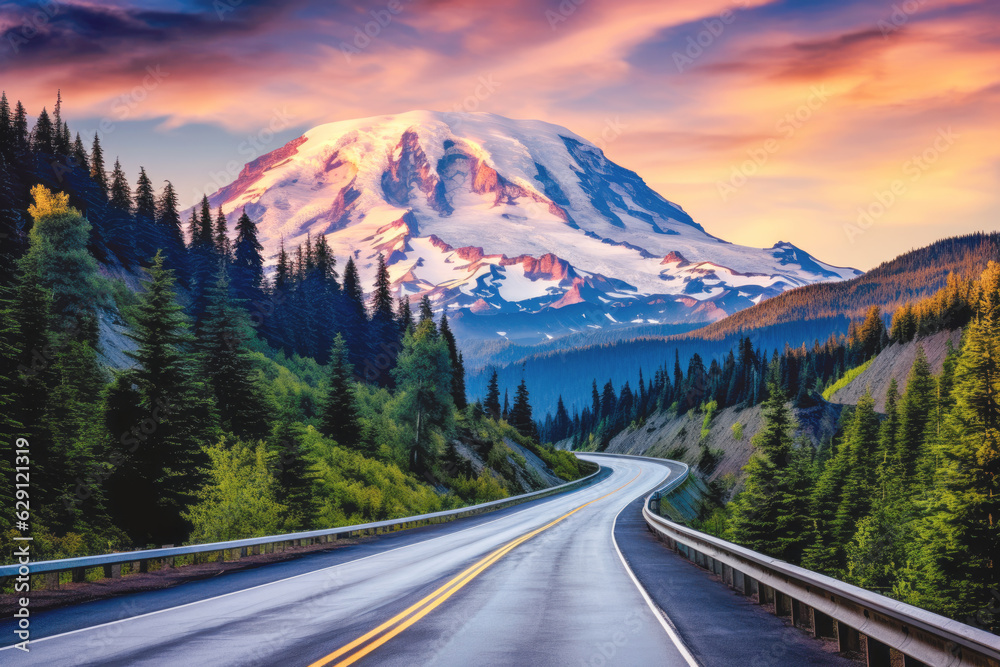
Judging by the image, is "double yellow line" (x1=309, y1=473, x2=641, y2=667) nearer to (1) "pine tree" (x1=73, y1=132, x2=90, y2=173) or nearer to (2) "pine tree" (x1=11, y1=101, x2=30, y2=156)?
(2) "pine tree" (x1=11, y1=101, x2=30, y2=156)

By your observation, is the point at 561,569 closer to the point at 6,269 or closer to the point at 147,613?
the point at 147,613

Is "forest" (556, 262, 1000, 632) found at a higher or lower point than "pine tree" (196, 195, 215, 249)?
lower

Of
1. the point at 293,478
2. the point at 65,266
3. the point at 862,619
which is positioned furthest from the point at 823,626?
the point at 65,266

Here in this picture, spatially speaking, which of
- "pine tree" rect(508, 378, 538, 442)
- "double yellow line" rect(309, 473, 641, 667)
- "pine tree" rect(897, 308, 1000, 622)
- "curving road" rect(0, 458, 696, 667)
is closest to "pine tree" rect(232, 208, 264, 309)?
"pine tree" rect(508, 378, 538, 442)

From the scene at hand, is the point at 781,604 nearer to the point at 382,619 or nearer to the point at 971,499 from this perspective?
the point at 382,619

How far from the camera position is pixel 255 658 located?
313 inches

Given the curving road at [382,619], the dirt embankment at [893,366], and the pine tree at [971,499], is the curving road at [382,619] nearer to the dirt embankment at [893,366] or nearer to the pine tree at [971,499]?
the pine tree at [971,499]

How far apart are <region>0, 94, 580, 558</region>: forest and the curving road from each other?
949cm

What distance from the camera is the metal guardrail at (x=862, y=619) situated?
6117mm

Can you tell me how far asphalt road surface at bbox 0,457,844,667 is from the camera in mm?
8211

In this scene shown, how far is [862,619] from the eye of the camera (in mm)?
8000

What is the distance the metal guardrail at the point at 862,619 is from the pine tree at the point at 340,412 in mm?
29208

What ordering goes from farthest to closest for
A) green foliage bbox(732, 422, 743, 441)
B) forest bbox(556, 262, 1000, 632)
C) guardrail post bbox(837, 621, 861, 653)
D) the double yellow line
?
green foliage bbox(732, 422, 743, 441), forest bbox(556, 262, 1000, 632), guardrail post bbox(837, 621, 861, 653), the double yellow line

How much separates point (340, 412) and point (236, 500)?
15853 millimetres
